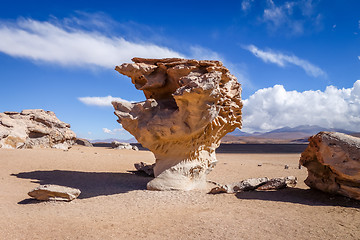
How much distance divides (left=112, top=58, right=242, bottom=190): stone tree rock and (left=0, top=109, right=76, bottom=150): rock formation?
10.2 metres

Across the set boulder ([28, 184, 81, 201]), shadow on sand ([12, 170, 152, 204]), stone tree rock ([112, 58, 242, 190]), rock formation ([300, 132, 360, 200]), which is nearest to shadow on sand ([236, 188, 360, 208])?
rock formation ([300, 132, 360, 200])

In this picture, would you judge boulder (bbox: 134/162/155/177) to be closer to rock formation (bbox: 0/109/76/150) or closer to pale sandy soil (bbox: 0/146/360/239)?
pale sandy soil (bbox: 0/146/360/239)

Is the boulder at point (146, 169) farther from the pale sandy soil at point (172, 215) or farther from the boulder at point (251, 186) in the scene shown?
the boulder at point (251, 186)

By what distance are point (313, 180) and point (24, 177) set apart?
33.7ft

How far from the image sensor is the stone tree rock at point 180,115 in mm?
7613

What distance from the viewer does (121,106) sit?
8648mm

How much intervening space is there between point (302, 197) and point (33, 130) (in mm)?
16469

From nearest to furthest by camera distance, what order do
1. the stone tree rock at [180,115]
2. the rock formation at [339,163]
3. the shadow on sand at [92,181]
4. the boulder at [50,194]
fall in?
the rock formation at [339,163] → the boulder at [50,194] → the stone tree rock at [180,115] → the shadow on sand at [92,181]

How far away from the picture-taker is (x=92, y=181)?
9.64m

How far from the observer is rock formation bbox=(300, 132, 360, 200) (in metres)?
6.39

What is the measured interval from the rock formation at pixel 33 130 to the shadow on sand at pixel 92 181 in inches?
240

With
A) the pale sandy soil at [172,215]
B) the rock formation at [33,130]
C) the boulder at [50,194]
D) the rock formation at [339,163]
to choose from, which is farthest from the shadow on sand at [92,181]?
the rock formation at [33,130]

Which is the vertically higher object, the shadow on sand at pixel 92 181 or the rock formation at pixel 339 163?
the rock formation at pixel 339 163

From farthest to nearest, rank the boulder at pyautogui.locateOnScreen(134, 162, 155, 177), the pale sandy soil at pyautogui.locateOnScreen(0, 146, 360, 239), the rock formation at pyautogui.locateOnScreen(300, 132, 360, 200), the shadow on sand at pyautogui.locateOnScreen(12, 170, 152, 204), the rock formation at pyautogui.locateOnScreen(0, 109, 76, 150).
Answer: the rock formation at pyautogui.locateOnScreen(0, 109, 76, 150), the boulder at pyautogui.locateOnScreen(134, 162, 155, 177), the shadow on sand at pyautogui.locateOnScreen(12, 170, 152, 204), the rock formation at pyautogui.locateOnScreen(300, 132, 360, 200), the pale sandy soil at pyautogui.locateOnScreen(0, 146, 360, 239)
